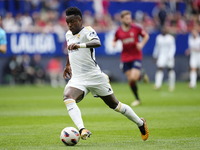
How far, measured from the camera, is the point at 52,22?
80.6 ft

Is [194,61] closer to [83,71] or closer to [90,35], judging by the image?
[83,71]

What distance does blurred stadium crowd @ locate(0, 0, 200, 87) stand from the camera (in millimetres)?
23969

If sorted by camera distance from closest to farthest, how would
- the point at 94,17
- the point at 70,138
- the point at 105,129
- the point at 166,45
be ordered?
the point at 70,138, the point at 105,129, the point at 166,45, the point at 94,17

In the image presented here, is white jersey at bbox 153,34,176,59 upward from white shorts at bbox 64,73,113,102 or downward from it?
downward

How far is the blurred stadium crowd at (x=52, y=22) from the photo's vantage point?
944 inches

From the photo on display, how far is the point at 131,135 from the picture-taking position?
21.7 ft

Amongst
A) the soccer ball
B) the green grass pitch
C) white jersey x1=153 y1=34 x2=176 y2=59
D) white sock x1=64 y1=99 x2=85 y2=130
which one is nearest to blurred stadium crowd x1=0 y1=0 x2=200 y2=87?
white jersey x1=153 y1=34 x2=176 y2=59

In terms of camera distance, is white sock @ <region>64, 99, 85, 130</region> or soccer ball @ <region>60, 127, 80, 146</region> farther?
white sock @ <region>64, 99, 85, 130</region>

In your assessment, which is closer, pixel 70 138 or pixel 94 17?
pixel 70 138

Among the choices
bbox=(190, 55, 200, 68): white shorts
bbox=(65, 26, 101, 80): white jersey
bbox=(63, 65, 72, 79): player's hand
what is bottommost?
bbox=(190, 55, 200, 68): white shorts

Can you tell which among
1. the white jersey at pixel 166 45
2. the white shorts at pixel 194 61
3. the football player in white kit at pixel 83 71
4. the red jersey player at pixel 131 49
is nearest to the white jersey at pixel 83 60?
the football player in white kit at pixel 83 71

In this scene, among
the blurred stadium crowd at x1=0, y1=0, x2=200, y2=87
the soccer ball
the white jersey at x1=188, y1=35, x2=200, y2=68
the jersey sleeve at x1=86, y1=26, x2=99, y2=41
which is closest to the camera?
the soccer ball

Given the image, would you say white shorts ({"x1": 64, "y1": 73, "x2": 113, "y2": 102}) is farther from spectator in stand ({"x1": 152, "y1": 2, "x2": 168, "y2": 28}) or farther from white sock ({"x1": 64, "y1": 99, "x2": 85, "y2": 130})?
spectator in stand ({"x1": 152, "y1": 2, "x2": 168, "y2": 28})

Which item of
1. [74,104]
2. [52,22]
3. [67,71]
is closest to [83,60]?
[67,71]
